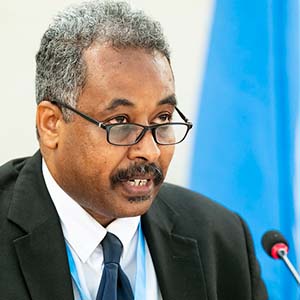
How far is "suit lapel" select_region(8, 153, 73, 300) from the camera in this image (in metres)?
1.76

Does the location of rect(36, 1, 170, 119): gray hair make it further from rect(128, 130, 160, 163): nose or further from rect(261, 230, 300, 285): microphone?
rect(261, 230, 300, 285): microphone

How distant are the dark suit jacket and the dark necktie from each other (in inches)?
3.6

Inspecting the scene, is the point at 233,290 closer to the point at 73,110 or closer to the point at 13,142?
the point at 73,110

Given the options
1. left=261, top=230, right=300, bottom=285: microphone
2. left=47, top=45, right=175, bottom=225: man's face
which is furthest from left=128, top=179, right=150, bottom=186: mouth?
left=261, top=230, right=300, bottom=285: microphone

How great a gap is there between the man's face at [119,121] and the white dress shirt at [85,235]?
91 millimetres

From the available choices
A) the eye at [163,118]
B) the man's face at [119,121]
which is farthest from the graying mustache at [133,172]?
the eye at [163,118]

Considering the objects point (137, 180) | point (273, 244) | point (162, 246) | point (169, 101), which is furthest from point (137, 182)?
point (273, 244)

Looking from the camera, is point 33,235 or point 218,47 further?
point 218,47

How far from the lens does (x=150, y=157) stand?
1.72 metres

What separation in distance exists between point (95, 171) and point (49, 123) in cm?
19

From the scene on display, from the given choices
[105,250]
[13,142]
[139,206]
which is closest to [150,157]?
[139,206]

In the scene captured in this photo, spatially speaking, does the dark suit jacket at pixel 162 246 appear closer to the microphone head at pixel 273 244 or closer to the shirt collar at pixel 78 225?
the shirt collar at pixel 78 225

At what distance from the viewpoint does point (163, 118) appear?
179cm

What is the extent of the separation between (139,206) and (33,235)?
0.29m
